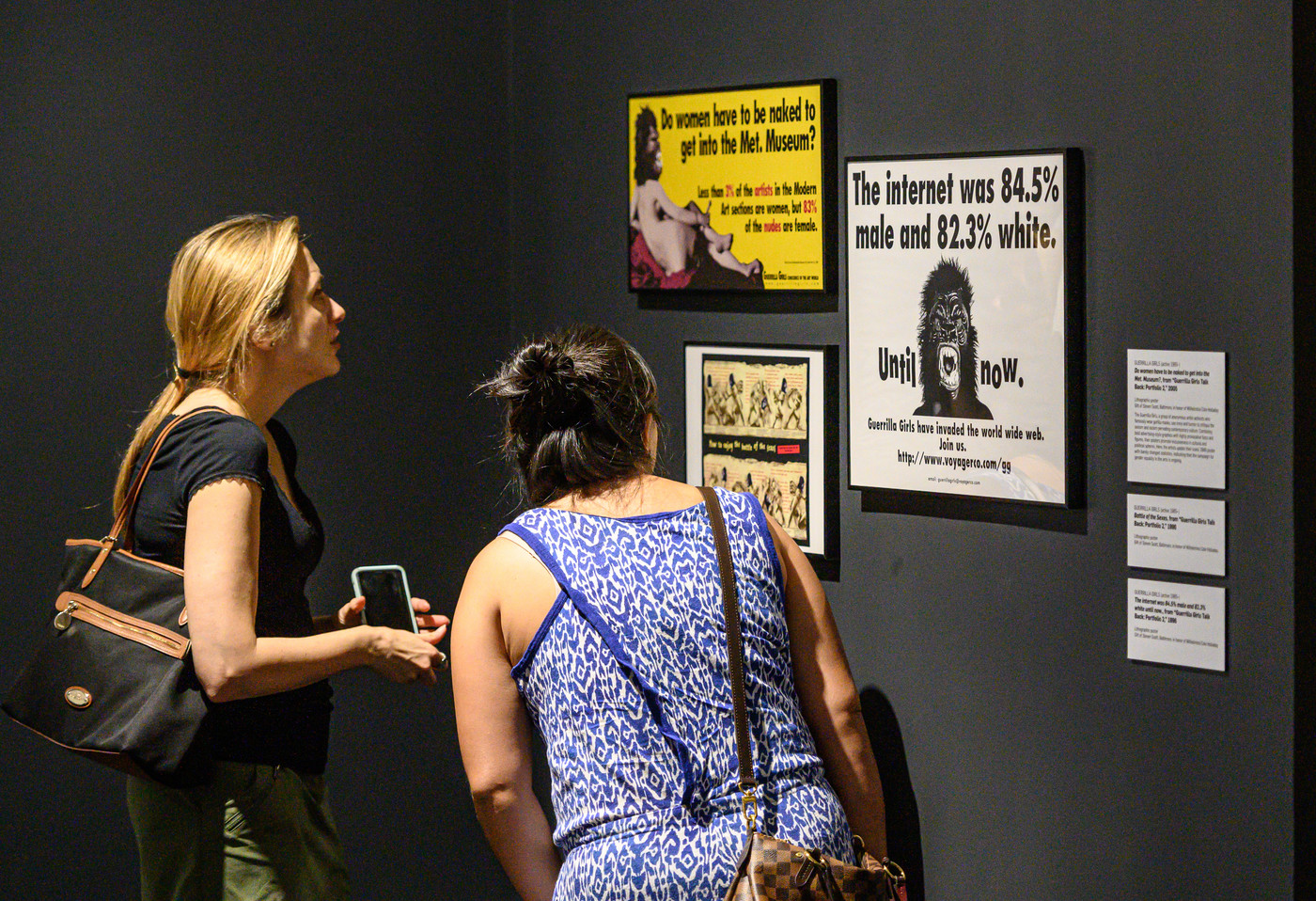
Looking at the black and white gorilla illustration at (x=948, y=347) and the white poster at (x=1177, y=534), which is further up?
the black and white gorilla illustration at (x=948, y=347)

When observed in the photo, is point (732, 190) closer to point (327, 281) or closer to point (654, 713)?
point (327, 281)

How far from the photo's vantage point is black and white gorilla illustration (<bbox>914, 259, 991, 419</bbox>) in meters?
2.67

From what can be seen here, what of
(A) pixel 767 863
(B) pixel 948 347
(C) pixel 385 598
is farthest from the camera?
(B) pixel 948 347

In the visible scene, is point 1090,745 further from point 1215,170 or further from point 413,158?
point 413,158

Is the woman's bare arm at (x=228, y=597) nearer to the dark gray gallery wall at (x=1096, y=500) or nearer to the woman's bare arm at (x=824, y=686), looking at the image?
the woman's bare arm at (x=824, y=686)

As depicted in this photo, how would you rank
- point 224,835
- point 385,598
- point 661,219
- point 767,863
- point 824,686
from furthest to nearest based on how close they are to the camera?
point 661,219
point 385,598
point 224,835
point 824,686
point 767,863

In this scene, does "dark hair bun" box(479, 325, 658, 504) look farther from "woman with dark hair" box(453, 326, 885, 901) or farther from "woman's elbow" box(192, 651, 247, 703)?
"woman's elbow" box(192, 651, 247, 703)

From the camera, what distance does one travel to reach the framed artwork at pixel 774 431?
9.55ft

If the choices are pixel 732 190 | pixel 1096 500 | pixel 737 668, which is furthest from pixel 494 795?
pixel 732 190

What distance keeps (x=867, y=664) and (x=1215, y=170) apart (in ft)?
3.74

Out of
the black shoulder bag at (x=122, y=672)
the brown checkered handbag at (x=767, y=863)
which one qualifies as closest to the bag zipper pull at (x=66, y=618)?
the black shoulder bag at (x=122, y=672)

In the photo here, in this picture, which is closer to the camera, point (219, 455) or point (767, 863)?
point (767, 863)

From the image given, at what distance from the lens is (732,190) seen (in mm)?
3018

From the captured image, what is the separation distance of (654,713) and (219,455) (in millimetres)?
715
